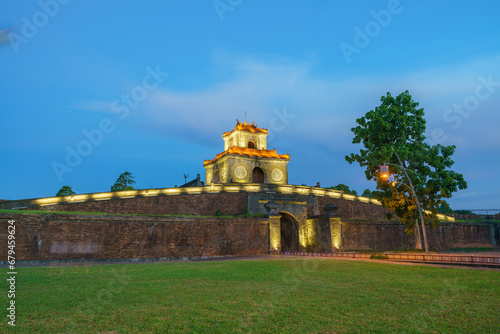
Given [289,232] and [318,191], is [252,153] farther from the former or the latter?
[289,232]

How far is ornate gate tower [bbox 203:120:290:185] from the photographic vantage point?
43.0 m

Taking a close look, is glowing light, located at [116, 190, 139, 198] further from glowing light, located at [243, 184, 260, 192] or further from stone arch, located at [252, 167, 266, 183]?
stone arch, located at [252, 167, 266, 183]

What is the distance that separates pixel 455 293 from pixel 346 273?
13.7 ft

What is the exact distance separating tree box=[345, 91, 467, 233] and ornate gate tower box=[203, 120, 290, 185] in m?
20.0

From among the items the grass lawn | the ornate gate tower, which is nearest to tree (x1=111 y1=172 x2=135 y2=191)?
the ornate gate tower

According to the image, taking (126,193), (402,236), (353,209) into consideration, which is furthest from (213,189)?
(402,236)

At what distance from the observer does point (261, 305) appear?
6430 millimetres

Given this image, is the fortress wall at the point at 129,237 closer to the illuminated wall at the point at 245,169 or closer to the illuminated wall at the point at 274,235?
the illuminated wall at the point at 274,235

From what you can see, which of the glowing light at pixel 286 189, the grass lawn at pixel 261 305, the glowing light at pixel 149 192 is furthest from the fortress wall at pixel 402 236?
the grass lawn at pixel 261 305

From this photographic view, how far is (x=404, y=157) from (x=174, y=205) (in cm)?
1940

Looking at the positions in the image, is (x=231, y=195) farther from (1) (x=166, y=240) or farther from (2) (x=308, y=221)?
(1) (x=166, y=240)

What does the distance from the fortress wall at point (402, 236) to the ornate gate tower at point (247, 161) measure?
722 inches

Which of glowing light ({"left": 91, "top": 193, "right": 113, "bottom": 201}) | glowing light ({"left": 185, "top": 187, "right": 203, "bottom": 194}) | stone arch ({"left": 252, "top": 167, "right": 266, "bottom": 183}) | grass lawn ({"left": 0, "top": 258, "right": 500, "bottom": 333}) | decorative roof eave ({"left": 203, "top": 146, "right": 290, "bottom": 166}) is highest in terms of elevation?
decorative roof eave ({"left": 203, "top": 146, "right": 290, "bottom": 166})

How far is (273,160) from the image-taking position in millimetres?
45562
